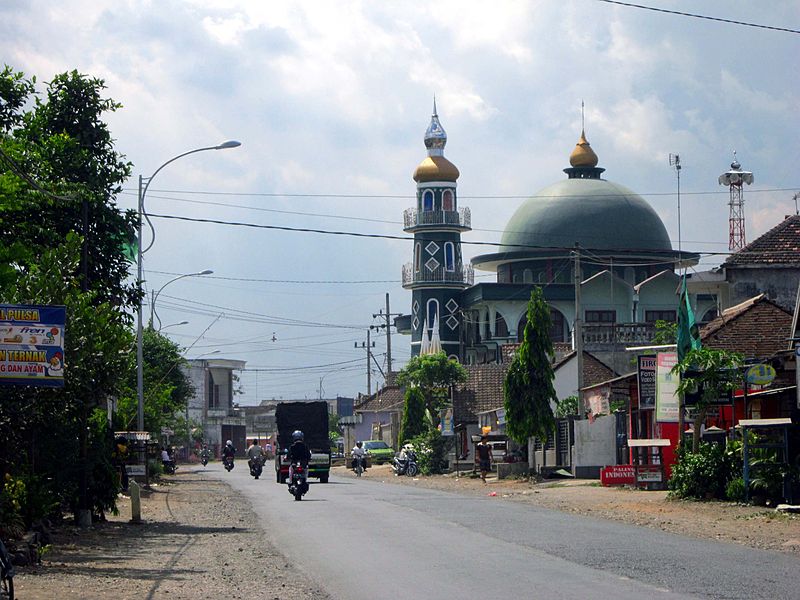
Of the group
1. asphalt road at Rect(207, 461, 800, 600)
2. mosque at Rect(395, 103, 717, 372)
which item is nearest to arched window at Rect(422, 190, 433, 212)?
mosque at Rect(395, 103, 717, 372)

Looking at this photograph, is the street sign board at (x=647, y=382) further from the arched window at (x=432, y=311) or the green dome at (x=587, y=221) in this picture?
the arched window at (x=432, y=311)

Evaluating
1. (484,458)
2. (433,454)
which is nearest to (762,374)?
(484,458)

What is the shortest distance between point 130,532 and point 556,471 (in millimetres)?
24851

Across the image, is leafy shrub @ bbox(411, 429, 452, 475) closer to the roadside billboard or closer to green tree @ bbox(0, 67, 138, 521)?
the roadside billboard

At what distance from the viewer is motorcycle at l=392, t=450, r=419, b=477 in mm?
55781

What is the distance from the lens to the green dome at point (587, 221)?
76438 mm

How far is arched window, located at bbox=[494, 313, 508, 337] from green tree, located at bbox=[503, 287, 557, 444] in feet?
116

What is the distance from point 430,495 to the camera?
3447 cm

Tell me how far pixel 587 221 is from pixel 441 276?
11.4 meters

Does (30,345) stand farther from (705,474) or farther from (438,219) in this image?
(438,219)

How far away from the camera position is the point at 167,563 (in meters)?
17.0

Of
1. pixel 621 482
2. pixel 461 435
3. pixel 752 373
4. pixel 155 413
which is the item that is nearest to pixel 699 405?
pixel 752 373

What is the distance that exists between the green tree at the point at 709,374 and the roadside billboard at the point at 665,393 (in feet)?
11.7

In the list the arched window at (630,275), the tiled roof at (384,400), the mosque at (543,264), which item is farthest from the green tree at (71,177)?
the tiled roof at (384,400)
